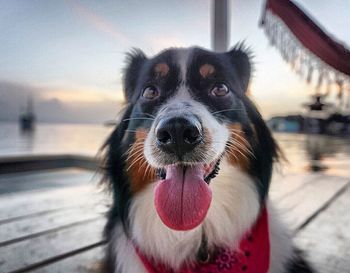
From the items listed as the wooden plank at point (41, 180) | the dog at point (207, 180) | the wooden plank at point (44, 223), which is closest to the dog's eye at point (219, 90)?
the dog at point (207, 180)

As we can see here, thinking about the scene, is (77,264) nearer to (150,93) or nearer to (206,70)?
(150,93)

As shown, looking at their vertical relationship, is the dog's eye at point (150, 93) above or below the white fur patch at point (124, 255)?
above

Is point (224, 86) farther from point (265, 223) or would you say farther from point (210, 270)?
point (210, 270)

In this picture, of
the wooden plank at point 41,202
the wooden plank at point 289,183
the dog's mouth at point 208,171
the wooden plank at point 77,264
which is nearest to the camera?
the dog's mouth at point 208,171

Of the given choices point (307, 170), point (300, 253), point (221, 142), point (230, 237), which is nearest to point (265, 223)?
point (230, 237)

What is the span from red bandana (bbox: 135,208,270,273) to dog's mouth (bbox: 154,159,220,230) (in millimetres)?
207

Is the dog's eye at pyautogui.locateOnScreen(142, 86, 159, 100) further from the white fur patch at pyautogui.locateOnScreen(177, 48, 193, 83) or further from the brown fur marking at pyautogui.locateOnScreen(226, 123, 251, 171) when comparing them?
the brown fur marking at pyautogui.locateOnScreen(226, 123, 251, 171)

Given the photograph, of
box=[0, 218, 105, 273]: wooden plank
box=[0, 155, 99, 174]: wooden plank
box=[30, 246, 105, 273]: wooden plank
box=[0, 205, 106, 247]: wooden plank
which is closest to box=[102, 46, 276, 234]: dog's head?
box=[30, 246, 105, 273]: wooden plank

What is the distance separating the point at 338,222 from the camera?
73.2 inches

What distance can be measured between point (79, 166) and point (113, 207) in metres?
3.92

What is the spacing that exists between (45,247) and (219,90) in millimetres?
993

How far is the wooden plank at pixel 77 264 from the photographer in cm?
127

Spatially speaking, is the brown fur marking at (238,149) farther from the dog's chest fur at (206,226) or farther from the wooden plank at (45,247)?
the wooden plank at (45,247)

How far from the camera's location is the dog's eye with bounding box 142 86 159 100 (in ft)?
3.57
